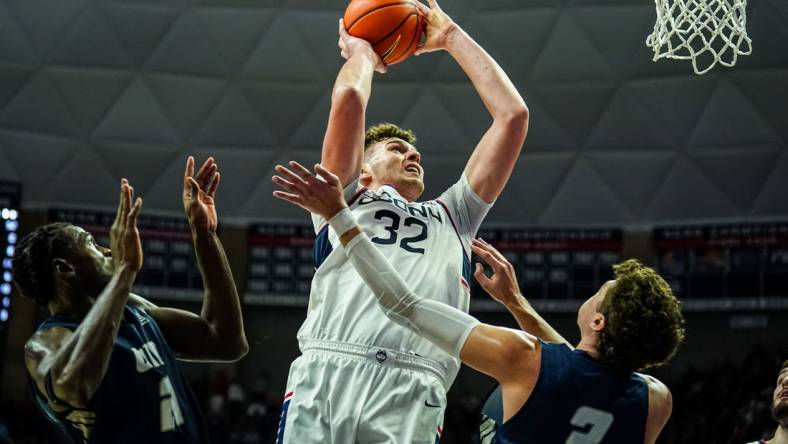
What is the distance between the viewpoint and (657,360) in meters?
3.71

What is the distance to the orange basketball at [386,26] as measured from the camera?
4773 mm

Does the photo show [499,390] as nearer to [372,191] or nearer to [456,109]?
[372,191]

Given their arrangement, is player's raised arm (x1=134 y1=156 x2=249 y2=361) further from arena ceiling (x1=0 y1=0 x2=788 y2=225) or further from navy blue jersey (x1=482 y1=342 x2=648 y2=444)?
arena ceiling (x1=0 y1=0 x2=788 y2=225)

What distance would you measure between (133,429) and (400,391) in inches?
41.2

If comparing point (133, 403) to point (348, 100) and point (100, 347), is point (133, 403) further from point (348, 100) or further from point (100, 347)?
point (348, 100)

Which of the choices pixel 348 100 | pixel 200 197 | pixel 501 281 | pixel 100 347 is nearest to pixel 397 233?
pixel 348 100

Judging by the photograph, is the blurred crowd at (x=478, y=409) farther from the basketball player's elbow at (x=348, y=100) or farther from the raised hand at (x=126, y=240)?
the raised hand at (x=126, y=240)

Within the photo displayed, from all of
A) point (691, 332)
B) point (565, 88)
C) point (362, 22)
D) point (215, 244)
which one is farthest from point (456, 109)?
point (215, 244)

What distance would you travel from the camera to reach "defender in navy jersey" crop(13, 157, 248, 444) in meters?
3.26

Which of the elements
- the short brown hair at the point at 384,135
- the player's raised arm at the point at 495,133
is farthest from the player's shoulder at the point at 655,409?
the short brown hair at the point at 384,135

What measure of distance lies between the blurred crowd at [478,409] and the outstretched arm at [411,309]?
9.39 m

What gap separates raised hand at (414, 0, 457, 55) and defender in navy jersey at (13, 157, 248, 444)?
198 cm

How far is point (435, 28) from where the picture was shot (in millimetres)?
4988

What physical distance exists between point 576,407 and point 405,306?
0.72 m
